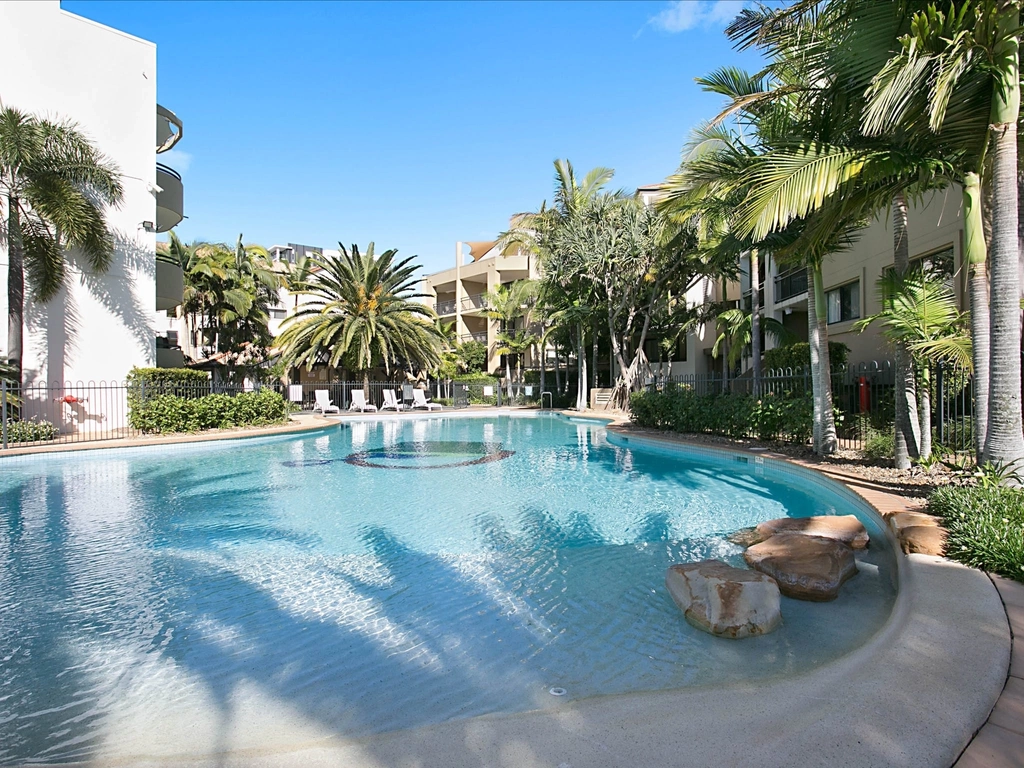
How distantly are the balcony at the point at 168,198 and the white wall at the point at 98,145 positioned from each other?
4.03 ft

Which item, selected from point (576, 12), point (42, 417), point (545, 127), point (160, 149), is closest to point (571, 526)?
point (576, 12)

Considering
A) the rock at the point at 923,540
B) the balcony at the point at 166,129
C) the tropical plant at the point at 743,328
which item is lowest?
the rock at the point at 923,540

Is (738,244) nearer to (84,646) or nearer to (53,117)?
(84,646)

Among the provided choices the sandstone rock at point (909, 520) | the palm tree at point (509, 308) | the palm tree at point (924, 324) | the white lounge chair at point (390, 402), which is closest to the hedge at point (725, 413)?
Result: the palm tree at point (924, 324)

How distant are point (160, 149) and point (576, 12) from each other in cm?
1792

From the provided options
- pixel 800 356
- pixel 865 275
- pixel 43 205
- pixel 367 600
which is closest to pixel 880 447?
pixel 800 356

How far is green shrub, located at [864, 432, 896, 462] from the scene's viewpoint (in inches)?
368

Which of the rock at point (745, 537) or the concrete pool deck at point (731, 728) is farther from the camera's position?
the rock at point (745, 537)

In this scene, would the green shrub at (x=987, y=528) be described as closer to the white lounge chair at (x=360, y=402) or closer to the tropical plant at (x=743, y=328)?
the tropical plant at (x=743, y=328)

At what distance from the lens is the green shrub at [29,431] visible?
1421 centimetres

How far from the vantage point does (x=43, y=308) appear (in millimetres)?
16281

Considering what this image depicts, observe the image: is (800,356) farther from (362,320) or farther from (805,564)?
(362,320)

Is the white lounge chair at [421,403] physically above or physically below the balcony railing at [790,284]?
below

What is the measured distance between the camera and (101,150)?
17219 millimetres
